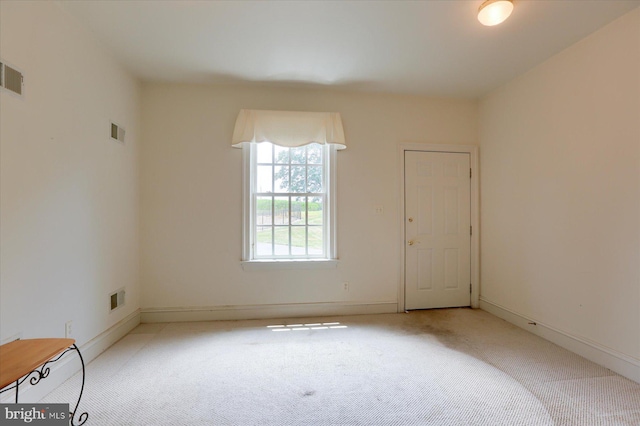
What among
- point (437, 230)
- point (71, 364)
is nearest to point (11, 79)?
point (71, 364)

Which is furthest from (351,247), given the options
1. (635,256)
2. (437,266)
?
(635,256)

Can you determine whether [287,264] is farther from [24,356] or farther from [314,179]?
[24,356]

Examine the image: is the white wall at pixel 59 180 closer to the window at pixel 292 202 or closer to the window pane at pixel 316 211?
the window at pixel 292 202

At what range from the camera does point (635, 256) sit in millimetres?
1895

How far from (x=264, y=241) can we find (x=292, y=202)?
0.56 metres

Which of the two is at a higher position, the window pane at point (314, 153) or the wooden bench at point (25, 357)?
the window pane at point (314, 153)

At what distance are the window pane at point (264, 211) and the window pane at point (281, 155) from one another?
1.55ft

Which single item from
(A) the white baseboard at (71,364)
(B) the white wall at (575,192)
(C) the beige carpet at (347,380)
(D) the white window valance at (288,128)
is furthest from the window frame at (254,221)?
(B) the white wall at (575,192)

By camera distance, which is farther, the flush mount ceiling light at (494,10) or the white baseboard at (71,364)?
the flush mount ceiling light at (494,10)

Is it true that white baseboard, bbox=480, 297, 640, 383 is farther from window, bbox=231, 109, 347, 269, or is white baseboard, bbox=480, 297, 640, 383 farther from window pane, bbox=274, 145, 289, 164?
window pane, bbox=274, 145, 289, 164

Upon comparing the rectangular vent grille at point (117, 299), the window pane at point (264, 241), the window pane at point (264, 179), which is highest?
the window pane at point (264, 179)

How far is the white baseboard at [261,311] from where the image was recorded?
2.89 metres

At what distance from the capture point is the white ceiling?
6.13 ft

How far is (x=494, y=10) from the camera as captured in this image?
68.6 inches
